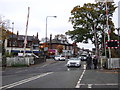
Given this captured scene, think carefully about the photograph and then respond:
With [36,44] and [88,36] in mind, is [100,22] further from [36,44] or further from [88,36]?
[36,44]

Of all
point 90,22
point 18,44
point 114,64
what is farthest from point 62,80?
point 18,44

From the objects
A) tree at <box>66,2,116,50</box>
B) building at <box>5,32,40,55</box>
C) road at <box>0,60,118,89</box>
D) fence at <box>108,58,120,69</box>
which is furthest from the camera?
building at <box>5,32,40,55</box>

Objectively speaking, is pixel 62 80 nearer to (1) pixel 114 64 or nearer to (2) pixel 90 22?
(1) pixel 114 64

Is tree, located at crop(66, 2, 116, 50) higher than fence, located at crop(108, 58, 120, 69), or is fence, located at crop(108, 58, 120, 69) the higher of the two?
tree, located at crop(66, 2, 116, 50)

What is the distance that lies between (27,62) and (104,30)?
1944 cm

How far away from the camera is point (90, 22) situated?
44.2m

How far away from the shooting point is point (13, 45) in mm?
77125

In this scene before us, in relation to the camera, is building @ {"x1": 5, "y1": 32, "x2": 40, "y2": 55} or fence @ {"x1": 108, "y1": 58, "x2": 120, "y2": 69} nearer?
fence @ {"x1": 108, "y1": 58, "x2": 120, "y2": 69}

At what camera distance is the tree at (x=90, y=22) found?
4322cm

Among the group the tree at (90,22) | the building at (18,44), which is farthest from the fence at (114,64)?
the building at (18,44)

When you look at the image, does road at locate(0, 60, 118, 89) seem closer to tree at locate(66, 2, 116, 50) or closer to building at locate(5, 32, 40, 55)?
tree at locate(66, 2, 116, 50)

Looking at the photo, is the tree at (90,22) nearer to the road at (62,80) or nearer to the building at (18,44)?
the road at (62,80)

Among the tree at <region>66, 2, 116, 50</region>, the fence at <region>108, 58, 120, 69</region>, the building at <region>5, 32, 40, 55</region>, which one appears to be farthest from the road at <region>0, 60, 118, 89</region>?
the building at <region>5, 32, 40, 55</region>

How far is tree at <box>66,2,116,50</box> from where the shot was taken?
142ft
